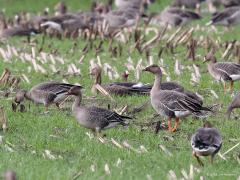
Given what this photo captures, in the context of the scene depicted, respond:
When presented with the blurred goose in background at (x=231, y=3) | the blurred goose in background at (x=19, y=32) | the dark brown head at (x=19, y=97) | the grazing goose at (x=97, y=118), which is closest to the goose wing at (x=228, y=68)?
the grazing goose at (x=97, y=118)

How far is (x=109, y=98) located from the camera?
14.4m

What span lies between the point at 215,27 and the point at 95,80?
1075 centimetres

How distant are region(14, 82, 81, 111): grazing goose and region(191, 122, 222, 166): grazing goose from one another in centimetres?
381

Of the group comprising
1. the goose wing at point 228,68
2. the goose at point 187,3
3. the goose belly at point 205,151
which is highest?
the goose belly at point 205,151

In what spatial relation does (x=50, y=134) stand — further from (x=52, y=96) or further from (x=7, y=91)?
(x=7, y=91)

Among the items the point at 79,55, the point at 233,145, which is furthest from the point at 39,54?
the point at 233,145

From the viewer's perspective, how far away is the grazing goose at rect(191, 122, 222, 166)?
393 inches

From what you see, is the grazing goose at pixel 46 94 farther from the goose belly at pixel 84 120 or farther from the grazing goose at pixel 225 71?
the grazing goose at pixel 225 71

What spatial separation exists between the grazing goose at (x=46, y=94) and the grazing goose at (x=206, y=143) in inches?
150

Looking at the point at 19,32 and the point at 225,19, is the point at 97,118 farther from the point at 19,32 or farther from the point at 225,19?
the point at 225,19

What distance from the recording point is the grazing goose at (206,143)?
999 centimetres

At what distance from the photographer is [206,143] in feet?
32.9

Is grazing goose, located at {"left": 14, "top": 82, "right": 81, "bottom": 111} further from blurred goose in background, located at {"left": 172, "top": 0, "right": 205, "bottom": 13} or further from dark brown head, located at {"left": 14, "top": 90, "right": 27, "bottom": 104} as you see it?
blurred goose in background, located at {"left": 172, "top": 0, "right": 205, "bottom": 13}

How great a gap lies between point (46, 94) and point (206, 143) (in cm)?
420
